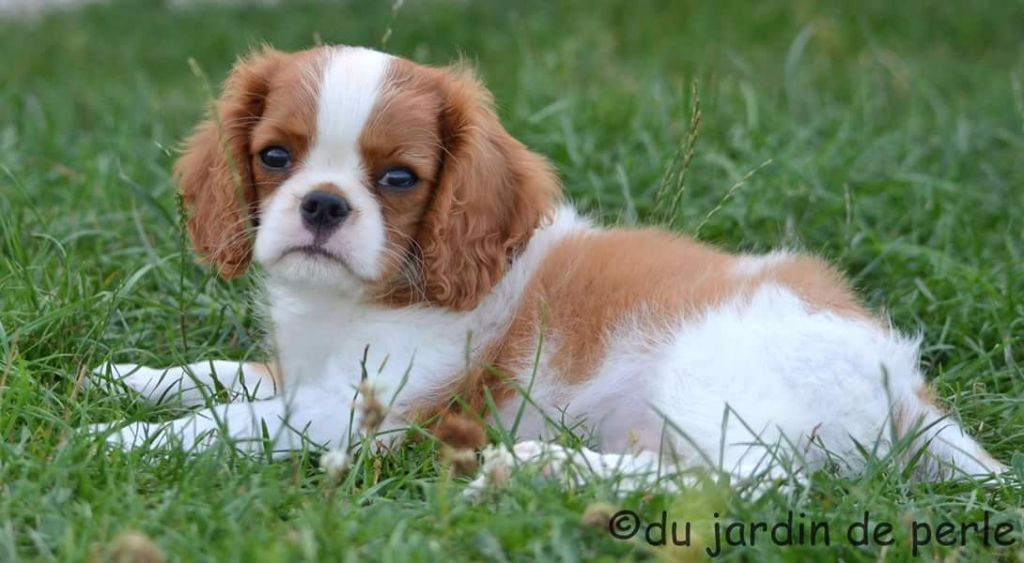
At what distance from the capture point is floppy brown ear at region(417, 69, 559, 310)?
4430 mm

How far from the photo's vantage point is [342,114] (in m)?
4.20

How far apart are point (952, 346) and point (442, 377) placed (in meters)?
2.13

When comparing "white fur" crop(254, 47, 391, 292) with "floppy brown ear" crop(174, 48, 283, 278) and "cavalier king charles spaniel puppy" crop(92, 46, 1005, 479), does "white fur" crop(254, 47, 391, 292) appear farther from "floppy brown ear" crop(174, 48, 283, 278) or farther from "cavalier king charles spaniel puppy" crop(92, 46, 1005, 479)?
"floppy brown ear" crop(174, 48, 283, 278)

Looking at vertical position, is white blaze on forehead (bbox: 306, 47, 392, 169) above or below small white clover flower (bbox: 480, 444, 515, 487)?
above

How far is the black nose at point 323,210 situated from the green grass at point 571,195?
0.72 meters

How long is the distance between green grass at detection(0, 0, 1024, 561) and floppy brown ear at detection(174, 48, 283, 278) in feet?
1.15

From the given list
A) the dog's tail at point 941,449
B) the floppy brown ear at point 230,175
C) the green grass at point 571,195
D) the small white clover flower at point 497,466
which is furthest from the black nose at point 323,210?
the dog's tail at point 941,449

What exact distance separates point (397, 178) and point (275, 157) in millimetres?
394

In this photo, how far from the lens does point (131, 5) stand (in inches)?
427

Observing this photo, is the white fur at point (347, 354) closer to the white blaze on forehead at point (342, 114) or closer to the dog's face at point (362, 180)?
the dog's face at point (362, 180)

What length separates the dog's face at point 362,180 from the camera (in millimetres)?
4215

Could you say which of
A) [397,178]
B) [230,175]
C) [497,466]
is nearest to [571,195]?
[397,178]

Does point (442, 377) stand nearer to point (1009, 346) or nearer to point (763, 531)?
point (763, 531)

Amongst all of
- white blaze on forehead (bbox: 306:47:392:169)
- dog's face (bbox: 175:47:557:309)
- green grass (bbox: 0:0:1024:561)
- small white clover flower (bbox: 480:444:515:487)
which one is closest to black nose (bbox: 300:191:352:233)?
dog's face (bbox: 175:47:557:309)
